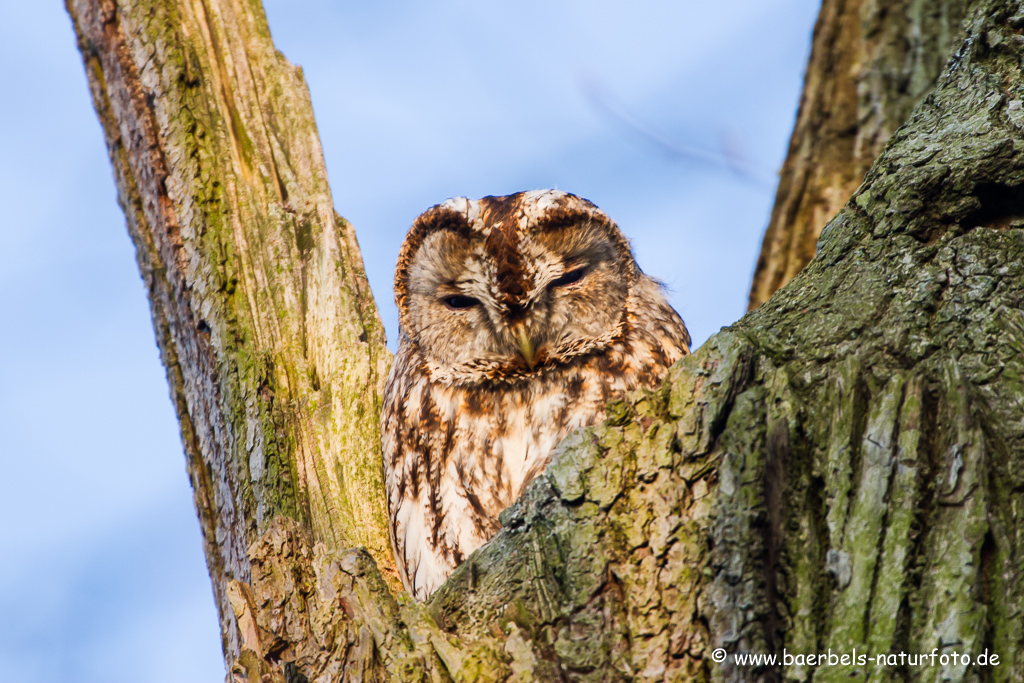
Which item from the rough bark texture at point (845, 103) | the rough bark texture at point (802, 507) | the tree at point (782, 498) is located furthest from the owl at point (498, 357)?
the rough bark texture at point (802, 507)

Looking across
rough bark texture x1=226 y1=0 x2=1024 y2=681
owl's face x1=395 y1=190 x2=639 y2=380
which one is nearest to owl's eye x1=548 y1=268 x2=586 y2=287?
owl's face x1=395 y1=190 x2=639 y2=380

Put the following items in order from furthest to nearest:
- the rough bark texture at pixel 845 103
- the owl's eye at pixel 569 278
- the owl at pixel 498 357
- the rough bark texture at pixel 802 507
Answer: the rough bark texture at pixel 845 103 → the owl's eye at pixel 569 278 → the owl at pixel 498 357 → the rough bark texture at pixel 802 507

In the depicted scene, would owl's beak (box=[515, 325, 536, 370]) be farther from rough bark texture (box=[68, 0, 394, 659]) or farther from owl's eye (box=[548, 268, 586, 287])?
rough bark texture (box=[68, 0, 394, 659])

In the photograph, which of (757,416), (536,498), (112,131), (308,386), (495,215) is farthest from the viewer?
(495,215)

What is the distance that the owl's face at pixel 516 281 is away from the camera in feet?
8.48

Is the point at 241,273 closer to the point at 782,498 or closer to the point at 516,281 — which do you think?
the point at 516,281

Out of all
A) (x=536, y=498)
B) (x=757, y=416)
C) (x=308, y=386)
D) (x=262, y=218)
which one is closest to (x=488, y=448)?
(x=308, y=386)

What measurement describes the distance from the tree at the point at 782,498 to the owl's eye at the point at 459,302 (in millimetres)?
753

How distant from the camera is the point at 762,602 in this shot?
1256 mm

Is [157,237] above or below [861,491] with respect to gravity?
above

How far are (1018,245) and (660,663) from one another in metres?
0.97

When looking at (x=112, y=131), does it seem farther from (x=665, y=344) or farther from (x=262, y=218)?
(x=665, y=344)

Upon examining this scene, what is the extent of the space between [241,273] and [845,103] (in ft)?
7.62

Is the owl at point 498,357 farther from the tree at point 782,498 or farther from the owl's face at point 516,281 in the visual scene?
the tree at point 782,498
